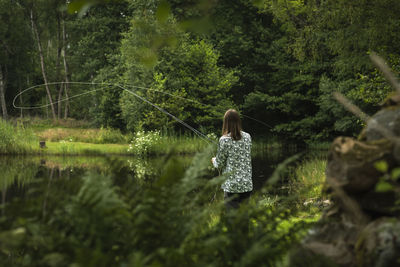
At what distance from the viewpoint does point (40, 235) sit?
5.44ft

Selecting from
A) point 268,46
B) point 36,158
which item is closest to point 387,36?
point 36,158

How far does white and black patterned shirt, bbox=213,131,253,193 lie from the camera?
5273mm

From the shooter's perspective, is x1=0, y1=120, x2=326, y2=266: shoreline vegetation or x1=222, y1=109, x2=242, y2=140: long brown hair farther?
x1=222, y1=109, x2=242, y2=140: long brown hair

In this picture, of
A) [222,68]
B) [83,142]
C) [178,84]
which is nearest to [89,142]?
[83,142]

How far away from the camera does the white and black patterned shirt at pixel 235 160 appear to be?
5.27 metres

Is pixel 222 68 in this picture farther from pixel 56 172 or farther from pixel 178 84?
pixel 56 172

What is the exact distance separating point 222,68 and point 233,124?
2391 centimetres

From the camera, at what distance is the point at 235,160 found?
17.4 feet

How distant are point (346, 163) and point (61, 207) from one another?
133cm

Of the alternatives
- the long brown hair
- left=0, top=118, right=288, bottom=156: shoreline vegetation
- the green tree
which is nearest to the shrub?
left=0, top=118, right=288, bottom=156: shoreline vegetation

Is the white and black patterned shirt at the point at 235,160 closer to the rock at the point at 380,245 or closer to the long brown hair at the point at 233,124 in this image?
the long brown hair at the point at 233,124

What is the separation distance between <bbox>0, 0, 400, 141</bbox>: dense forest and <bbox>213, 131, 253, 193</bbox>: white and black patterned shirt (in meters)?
9.00

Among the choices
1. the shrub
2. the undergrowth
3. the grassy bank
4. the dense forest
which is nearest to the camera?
the undergrowth

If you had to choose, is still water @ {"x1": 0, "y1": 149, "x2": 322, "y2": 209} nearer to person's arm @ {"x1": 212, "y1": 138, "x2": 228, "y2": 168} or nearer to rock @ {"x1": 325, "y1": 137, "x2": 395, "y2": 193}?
person's arm @ {"x1": 212, "y1": 138, "x2": 228, "y2": 168}
